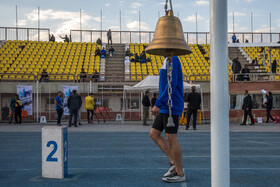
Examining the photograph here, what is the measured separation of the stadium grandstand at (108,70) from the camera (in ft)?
83.3

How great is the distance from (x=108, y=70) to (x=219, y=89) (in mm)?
30723

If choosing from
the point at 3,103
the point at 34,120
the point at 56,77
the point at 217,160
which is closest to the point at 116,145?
the point at 217,160

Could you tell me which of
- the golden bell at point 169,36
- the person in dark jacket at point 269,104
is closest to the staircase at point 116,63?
the person in dark jacket at point 269,104

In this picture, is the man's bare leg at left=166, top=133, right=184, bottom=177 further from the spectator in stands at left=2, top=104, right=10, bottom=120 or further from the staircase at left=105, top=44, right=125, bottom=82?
the staircase at left=105, top=44, right=125, bottom=82

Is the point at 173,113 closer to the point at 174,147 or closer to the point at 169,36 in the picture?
the point at 174,147

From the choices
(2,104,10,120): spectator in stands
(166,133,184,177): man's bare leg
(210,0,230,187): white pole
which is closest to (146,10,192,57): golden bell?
(210,0,230,187): white pole

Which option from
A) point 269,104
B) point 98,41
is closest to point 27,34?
point 98,41

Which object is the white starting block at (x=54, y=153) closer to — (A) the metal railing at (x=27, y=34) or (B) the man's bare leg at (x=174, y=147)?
(B) the man's bare leg at (x=174, y=147)

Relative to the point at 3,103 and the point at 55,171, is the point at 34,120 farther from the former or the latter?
the point at 55,171

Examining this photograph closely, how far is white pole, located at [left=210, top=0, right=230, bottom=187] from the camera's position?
8.42 ft

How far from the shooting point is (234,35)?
42.3 m

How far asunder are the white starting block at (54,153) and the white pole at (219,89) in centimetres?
380

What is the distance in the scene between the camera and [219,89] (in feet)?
8.48

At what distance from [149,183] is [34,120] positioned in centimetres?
2045
